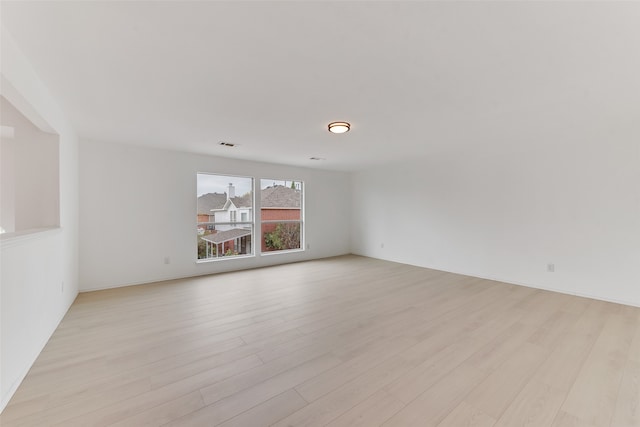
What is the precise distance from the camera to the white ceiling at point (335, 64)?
145 cm

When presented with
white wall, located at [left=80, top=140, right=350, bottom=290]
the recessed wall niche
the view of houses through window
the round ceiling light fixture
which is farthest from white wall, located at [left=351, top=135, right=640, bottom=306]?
the recessed wall niche

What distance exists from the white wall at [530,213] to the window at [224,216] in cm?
342

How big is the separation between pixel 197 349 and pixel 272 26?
2.60m

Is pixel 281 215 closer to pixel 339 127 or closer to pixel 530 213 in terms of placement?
pixel 339 127

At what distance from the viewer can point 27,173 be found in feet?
8.32

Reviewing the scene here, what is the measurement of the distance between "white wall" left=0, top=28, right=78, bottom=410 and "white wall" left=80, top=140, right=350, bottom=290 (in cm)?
90

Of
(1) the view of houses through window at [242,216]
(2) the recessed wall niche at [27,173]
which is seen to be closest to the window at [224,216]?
(1) the view of houses through window at [242,216]

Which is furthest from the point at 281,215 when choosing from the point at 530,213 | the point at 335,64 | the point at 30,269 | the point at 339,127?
the point at 530,213

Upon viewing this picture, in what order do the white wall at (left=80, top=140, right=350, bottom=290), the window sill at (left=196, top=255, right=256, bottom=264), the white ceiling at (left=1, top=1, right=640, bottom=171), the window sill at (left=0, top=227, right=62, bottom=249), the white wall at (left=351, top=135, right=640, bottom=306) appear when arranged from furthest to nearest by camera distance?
the window sill at (left=196, top=255, right=256, bottom=264) → the white wall at (left=80, top=140, right=350, bottom=290) → the white wall at (left=351, top=135, right=640, bottom=306) → the window sill at (left=0, top=227, right=62, bottom=249) → the white ceiling at (left=1, top=1, right=640, bottom=171)

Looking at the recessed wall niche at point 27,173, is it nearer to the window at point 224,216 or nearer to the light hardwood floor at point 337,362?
the light hardwood floor at point 337,362

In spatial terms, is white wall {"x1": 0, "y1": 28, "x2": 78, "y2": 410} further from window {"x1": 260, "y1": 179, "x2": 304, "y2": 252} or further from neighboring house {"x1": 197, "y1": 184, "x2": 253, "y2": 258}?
window {"x1": 260, "y1": 179, "x2": 304, "y2": 252}

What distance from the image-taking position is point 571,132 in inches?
141

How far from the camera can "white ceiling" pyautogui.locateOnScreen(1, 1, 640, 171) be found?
4.75 feet

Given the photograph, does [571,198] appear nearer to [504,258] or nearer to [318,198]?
[504,258]
